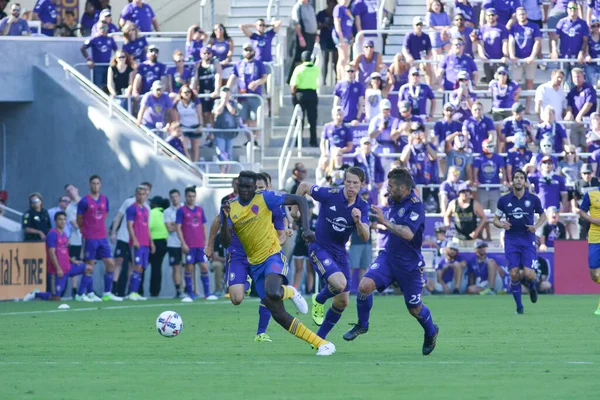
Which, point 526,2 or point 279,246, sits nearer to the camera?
point 279,246

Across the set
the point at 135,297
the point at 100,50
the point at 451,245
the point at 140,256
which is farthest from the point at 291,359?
the point at 100,50

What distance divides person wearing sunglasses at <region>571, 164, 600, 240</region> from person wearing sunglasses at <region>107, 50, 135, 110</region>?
31.9ft

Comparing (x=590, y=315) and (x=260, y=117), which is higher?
(x=260, y=117)

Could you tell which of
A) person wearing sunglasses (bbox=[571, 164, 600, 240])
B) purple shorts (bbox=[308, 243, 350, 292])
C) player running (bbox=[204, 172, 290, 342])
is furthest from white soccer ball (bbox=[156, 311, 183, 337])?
person wearing sunglasses (bbox=[571, 164, 600, 240])

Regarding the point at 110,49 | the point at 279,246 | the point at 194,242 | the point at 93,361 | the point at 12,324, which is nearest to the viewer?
the point at 93,361

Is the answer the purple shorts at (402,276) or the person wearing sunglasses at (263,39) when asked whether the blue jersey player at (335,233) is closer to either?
the purple shorts at (402,276)

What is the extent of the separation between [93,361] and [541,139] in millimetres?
15935

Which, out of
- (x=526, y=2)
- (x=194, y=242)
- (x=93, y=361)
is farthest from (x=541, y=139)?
(x=93, y=361)

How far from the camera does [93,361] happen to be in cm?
1292

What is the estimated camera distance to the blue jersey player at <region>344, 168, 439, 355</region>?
13.1 m

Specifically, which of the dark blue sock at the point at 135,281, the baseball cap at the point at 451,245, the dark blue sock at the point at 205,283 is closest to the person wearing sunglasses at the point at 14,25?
the dark blue sock at the point at 135,281

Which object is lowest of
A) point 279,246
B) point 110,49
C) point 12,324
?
point 12,324

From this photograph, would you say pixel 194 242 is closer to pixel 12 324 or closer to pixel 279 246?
pixel 12 324

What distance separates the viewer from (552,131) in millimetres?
27047
